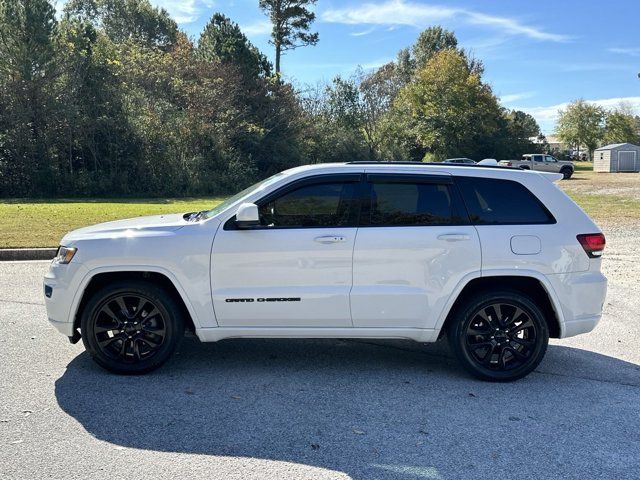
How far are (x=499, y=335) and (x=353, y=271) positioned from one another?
1.40 metres

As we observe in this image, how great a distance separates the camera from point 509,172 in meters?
4.88

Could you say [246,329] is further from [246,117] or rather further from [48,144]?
[246,117]

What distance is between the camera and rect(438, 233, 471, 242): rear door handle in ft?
15.0

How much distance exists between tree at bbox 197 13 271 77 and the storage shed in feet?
124

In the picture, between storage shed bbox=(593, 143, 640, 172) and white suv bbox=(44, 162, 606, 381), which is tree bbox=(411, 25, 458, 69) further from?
white suv bbox=(44, 162, 606, 381)

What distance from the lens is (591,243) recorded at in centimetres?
468

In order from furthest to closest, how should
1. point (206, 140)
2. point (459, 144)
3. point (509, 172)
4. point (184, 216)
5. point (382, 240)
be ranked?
point (459, 144) → point (206, 140) → point (184, 216) → point (509, 172) → point (382, 240)

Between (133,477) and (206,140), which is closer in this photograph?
(133,477)

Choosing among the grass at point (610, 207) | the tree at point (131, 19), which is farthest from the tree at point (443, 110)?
the tree at point (131, 19)

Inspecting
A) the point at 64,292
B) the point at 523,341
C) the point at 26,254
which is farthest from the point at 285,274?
the point at 26,254

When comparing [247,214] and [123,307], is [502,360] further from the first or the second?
[123,307]

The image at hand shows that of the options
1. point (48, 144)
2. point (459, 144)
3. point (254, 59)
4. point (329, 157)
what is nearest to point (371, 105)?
point (459, 144)

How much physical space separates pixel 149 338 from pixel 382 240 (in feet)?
7.21

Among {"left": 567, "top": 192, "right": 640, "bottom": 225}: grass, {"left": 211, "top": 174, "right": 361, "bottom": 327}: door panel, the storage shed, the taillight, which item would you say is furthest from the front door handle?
the storage shed
